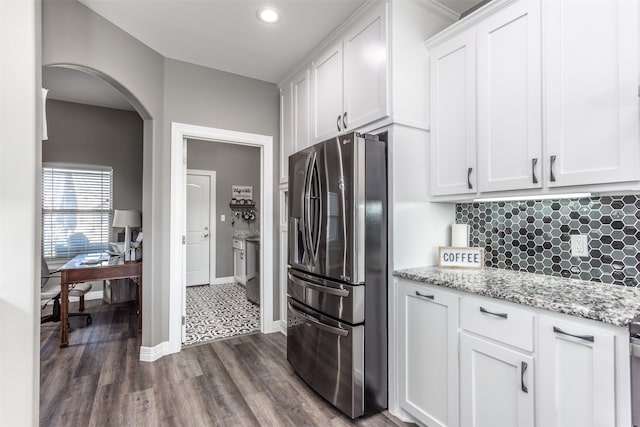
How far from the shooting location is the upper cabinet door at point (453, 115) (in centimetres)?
195

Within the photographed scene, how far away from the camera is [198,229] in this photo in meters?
5.65

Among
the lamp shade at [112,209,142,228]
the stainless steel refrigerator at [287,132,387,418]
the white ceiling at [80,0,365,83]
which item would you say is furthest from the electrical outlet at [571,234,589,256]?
the lamp shade at [112,209,142,228]

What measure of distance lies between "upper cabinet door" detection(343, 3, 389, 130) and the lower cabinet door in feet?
4.84

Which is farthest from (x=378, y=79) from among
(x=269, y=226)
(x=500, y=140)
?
(x=269, y=226)

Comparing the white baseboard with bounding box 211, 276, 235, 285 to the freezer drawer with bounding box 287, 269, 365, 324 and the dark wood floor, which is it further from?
the freezer drawer with bounding box 287, 269, 365, 324

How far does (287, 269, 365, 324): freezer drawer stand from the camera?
1936 millimetres

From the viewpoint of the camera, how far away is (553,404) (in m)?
1.27

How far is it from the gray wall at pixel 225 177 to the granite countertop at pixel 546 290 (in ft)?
14.8

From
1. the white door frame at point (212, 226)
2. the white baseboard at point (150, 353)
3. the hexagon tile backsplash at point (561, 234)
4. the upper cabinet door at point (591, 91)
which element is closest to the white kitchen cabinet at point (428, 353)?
the hexagon tile backsplash at point (561, 234)

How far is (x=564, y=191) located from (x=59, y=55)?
3221 mm

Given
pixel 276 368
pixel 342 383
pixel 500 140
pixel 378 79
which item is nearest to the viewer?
pixel 500 140

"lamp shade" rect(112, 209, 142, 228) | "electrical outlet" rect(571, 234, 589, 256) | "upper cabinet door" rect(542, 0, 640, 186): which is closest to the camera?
"upper cabinet door" rect(542, 0, 640, 186)

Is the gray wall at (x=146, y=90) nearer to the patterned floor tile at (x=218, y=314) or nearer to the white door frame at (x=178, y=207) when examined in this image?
the white door frame at (x=178, y=207)

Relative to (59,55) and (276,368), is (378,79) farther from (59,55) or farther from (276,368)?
(276,368)
